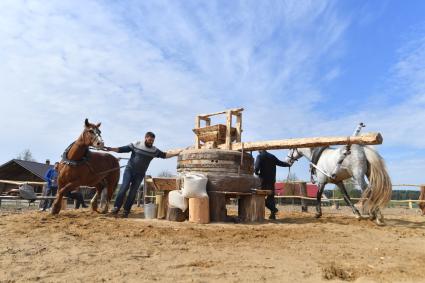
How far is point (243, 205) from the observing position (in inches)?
305

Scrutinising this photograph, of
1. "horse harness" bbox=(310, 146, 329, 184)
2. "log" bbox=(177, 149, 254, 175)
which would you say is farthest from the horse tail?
"log" bbox=(177, 149, 254, 175)

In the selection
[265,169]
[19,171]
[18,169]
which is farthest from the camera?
[19,171]

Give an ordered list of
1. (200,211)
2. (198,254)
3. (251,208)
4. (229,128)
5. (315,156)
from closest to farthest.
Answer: (198,254)
(200,211)
(251,208)
(229,128)
(315,156)

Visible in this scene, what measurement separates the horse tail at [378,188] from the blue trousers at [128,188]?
5167mm

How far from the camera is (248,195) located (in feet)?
25.1

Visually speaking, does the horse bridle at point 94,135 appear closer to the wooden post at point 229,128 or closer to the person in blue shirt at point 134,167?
the person in blue shirt at point 134,167

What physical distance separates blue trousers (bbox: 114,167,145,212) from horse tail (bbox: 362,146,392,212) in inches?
203

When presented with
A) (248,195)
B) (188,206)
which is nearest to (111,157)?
(188,206)

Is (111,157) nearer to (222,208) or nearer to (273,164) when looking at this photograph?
(222,208)

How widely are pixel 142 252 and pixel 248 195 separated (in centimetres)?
374

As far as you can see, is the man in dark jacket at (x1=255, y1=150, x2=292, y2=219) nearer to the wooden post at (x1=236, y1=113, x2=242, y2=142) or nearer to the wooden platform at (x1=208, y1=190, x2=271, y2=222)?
the wooden post at (x1=236, y1=113, x2=242, y2=142)

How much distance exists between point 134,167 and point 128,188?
50cm

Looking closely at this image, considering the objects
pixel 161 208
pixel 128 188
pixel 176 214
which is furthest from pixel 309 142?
pixel 128 188

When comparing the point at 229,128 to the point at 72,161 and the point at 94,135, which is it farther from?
the point at 72,161
